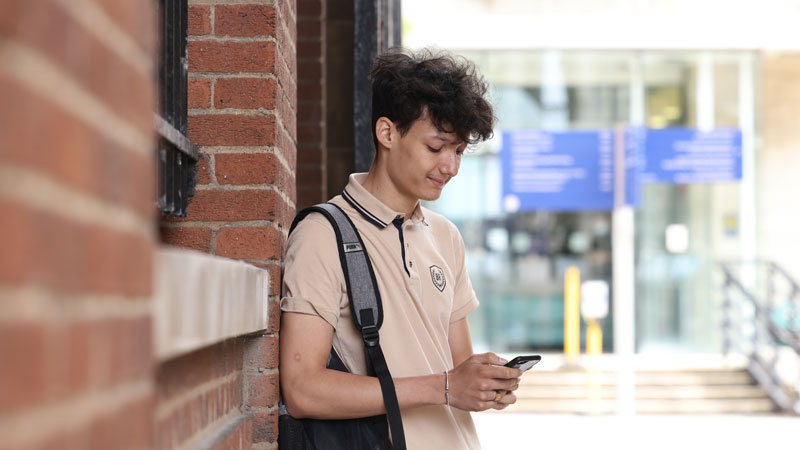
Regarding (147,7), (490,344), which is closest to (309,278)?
(147,7)

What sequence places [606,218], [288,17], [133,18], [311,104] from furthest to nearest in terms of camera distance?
[606,218]
[311,104]
[288,17]
[133,18]

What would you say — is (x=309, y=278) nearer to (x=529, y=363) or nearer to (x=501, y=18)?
(x=529, y=363)

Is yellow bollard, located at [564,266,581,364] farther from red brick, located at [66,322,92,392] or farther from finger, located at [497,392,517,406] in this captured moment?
red brick, located at [66,322,92,392]

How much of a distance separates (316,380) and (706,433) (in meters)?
7.40

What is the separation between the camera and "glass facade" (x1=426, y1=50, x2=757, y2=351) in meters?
13.6

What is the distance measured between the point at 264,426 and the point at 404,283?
51 centimetres

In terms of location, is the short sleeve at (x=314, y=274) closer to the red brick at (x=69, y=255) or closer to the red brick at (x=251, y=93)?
the red brick at (x=251, y=93)

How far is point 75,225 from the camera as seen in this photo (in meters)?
0.74

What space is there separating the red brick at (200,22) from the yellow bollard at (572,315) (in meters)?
10.1

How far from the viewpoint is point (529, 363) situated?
7.61 feet

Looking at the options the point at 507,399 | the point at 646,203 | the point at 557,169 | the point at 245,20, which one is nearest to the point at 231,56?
the point at 245,20

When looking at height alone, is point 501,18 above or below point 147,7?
above

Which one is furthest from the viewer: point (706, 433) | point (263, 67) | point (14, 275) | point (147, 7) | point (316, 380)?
point (706, 433)

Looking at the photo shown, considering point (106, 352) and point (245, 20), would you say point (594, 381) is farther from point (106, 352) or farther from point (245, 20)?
point (106, 352)
